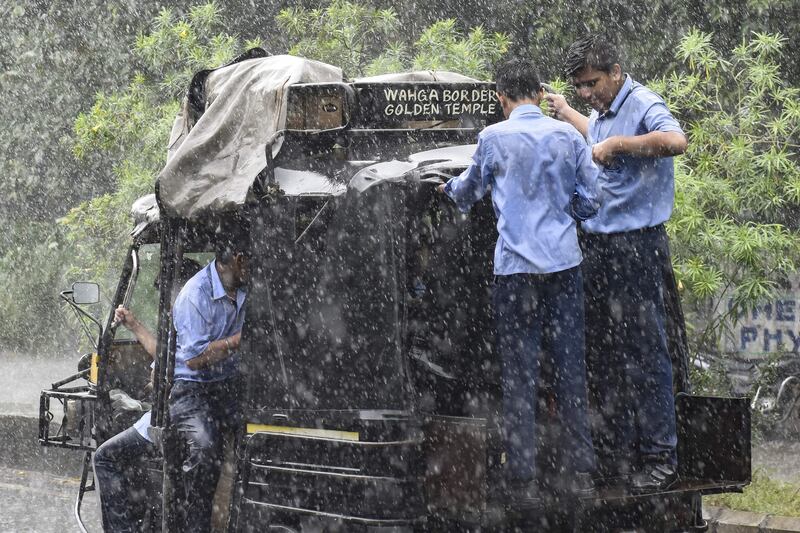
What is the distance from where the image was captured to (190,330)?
4891mm

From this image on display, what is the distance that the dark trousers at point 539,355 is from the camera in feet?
13.5

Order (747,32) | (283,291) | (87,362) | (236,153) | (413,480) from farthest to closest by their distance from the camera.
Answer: (747,32) < (87,362) < (236,153) < (283,291) < (413,480)

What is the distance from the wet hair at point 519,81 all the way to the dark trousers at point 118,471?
8.13ft

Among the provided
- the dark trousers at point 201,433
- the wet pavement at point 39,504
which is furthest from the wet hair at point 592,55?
the wet pavement at point 39,504

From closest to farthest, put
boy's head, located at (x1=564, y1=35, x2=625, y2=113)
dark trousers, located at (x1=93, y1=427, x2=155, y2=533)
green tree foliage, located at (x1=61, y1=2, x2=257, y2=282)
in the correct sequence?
boy's head, located at (x1=564, y1=35, x2=625, y2=113)
dark trousers, located at (x1=93, y1=427, x2=155, y2=533)
green tree foliage, located at (x1=61, y1=2, x2=257, y2=282)

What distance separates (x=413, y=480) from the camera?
3.92 m

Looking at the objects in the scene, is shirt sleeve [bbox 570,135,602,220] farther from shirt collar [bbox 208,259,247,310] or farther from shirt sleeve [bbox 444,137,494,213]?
shirt collar [bbox 208,259,247,310]

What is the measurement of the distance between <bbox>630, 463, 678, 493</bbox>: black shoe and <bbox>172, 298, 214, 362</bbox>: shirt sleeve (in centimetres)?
203

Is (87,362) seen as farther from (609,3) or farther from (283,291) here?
(609,3)

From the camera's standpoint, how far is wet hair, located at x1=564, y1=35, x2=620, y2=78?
454 cm

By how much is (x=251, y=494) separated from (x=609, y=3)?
724 centimetres

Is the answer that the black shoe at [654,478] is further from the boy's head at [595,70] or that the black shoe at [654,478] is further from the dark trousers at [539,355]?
the boy's head at [595,70]

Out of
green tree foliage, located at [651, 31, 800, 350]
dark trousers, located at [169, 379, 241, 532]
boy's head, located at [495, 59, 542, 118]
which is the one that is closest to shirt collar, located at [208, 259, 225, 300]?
dark trousers, located at [169, 379, 241, 532]

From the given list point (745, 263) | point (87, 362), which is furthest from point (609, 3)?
point (87, 362)
